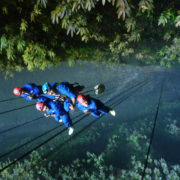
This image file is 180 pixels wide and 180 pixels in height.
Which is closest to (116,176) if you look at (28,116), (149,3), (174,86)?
(149,3)

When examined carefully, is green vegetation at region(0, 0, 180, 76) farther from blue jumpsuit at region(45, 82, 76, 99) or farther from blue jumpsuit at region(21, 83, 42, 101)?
blue jumpsuit at region(45, 82, 76, 99)

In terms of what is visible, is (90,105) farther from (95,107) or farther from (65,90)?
(65,90)

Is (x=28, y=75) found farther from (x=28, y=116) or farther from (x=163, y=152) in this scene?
(x=163, y=152)

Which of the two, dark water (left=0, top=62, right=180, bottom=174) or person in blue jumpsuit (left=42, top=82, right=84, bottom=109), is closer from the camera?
person in blue jumpsuit (left=42, top=82, right=84, bottom=109)

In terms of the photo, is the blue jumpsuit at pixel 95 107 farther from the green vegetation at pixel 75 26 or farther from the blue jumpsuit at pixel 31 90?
the green vegetation at pixel 75 26

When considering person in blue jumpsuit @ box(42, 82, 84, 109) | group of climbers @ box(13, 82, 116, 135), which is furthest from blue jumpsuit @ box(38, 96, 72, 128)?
person in blue jumpsuit @ box(42, 82, 84, 109)

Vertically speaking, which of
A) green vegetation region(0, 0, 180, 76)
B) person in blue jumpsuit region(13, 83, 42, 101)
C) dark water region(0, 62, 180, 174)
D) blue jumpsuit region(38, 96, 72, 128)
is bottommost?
dark water region(0, 62, 180, 174)
